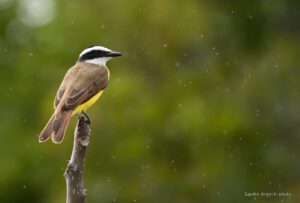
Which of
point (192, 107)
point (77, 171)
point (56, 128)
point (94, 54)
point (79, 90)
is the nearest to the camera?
point (77, 171)

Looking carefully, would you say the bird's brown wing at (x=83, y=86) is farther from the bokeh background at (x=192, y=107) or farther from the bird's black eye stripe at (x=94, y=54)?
the bokeh background at (x=192, y=107)

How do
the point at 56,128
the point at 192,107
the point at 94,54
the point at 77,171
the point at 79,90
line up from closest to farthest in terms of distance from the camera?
the point at 77,171
the point at 56,128
the point at 79,90
the point at 94,54
the point at 192,107

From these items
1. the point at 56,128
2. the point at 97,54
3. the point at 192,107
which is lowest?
the point at 192,107

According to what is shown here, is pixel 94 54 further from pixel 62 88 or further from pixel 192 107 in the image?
pixel 192 107

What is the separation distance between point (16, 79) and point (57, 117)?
1045 centimetres

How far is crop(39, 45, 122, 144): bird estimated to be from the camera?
703 centimetres

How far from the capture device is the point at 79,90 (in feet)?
24.1

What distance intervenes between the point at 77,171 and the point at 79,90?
140cm

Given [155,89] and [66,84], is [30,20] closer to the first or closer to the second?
[155,89]

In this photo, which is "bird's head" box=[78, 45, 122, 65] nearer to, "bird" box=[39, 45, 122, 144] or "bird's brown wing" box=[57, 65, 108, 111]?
"bird" box=[39, 45, 122, 144]

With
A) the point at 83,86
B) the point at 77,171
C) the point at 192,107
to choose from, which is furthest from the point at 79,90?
the point at 192,107

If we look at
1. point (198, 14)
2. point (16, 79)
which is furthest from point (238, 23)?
point (16, 79)

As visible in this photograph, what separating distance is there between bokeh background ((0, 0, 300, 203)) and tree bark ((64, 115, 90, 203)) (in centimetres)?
639

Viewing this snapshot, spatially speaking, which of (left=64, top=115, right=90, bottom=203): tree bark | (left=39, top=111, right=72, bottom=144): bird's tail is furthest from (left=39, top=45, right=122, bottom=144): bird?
(left=64, top=115, right=90, bottom=203): tree bark
